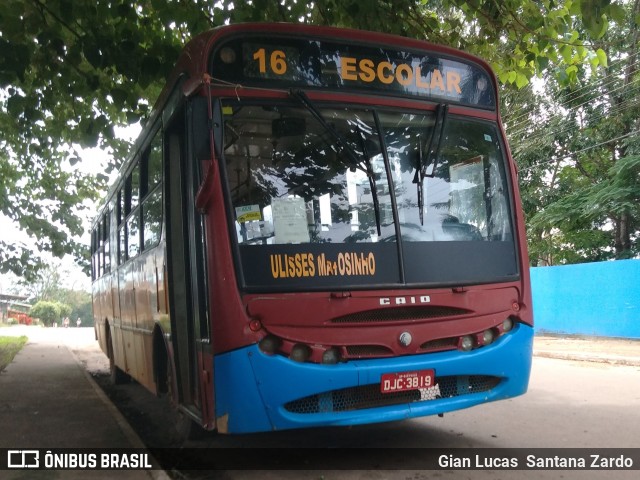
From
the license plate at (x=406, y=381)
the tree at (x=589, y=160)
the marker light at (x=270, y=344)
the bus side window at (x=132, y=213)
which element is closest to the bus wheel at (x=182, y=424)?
the marker light at (x=270, y=344)

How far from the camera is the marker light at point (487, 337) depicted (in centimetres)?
468

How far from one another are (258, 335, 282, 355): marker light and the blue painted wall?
14.0m

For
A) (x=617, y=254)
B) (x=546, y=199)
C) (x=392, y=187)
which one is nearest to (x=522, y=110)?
(x=546, y=199)

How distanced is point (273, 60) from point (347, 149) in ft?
2.77

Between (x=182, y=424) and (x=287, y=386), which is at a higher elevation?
(x=287, y=386)

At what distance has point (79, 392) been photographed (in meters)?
8.68

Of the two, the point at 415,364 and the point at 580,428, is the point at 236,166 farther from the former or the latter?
the point at 580,428

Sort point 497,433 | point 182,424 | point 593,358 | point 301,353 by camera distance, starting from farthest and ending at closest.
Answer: point 593,358 < point 497,433 < point 182,424 < point 301,353

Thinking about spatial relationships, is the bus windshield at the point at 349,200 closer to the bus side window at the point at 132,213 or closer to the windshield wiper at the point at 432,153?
the windshield wiper at the point at 432,153

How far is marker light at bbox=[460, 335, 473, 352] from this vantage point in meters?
4.60

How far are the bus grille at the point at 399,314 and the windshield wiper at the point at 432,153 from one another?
67 cm

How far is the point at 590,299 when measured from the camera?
17.2m

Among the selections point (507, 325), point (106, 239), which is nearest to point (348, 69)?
point (507, 325)

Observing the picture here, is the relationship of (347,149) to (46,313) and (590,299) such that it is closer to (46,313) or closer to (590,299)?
(590,299)
